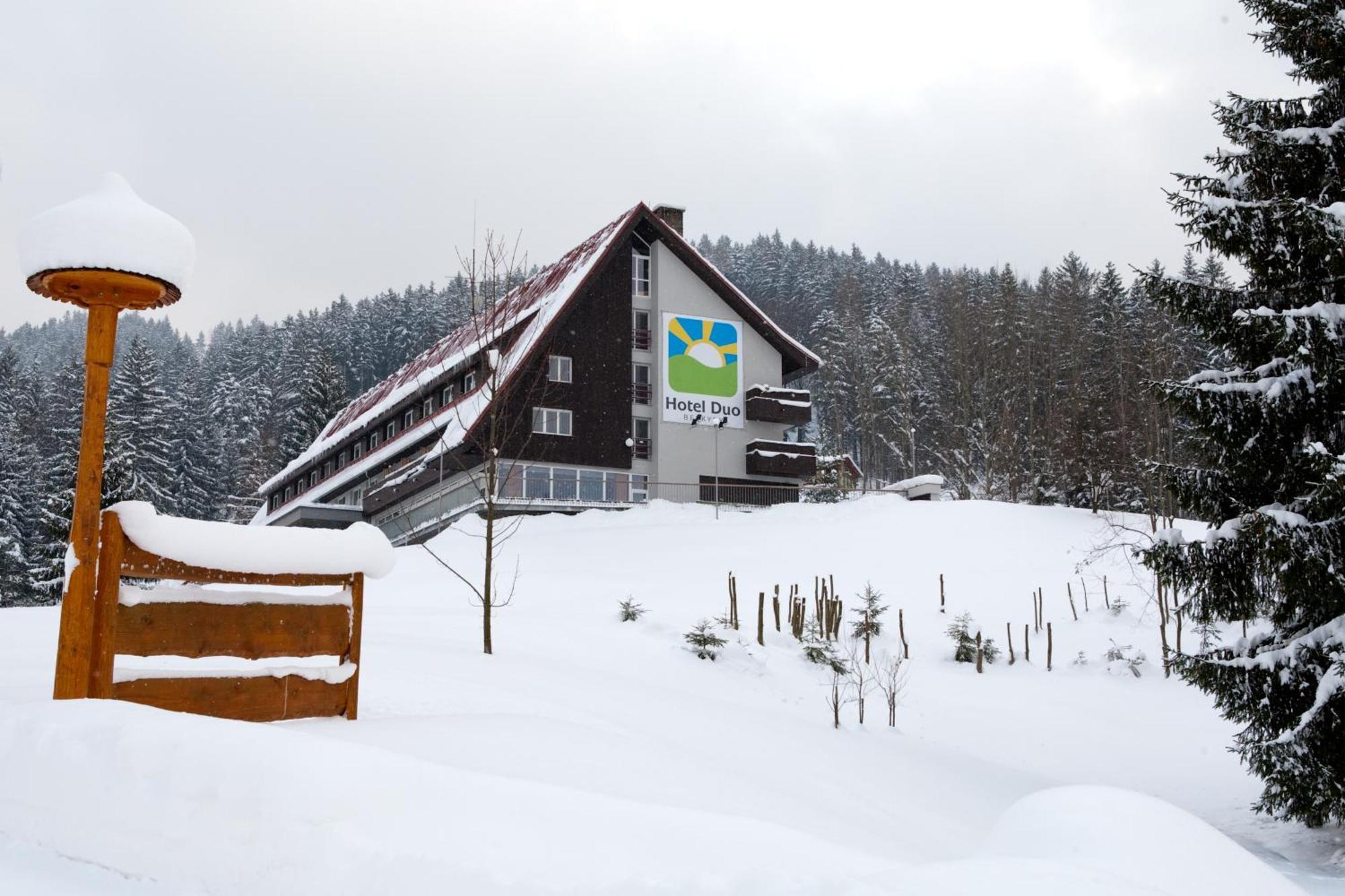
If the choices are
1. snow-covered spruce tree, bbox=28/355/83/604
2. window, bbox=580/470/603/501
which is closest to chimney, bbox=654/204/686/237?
window, bbox=580/470/603/501

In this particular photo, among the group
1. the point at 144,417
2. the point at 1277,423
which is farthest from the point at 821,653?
the point at 144,417

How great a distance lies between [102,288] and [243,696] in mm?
2637

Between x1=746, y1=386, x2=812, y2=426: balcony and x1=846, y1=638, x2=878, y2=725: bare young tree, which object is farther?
x1=746, y1=386, x2=812, y2=426: balcony

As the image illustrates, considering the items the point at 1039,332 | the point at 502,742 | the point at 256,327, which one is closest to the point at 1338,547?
the point at 502,742

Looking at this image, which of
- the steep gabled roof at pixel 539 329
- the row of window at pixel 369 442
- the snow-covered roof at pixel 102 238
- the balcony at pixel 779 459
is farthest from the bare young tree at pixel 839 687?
the row of window at pixel 369 442

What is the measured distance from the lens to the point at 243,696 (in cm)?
626

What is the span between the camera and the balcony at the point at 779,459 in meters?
38.1

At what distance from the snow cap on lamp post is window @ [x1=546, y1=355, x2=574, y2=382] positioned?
2980 cm

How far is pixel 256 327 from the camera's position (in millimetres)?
94812

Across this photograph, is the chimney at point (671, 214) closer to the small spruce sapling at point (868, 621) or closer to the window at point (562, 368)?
the window at point (562, 368)

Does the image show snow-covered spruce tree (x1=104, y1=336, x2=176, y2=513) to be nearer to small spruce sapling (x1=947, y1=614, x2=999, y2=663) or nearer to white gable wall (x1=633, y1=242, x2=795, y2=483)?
white gable wall (x1=633, y1=242, x2=795, y2=483)

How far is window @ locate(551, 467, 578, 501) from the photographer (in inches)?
1383

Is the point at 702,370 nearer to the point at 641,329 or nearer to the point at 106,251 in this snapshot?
the point at 641,329

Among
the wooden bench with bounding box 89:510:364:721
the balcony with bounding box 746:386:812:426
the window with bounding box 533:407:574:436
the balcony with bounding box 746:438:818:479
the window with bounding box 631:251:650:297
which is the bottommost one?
the wooden bench with bounding box 89:510:364:721
